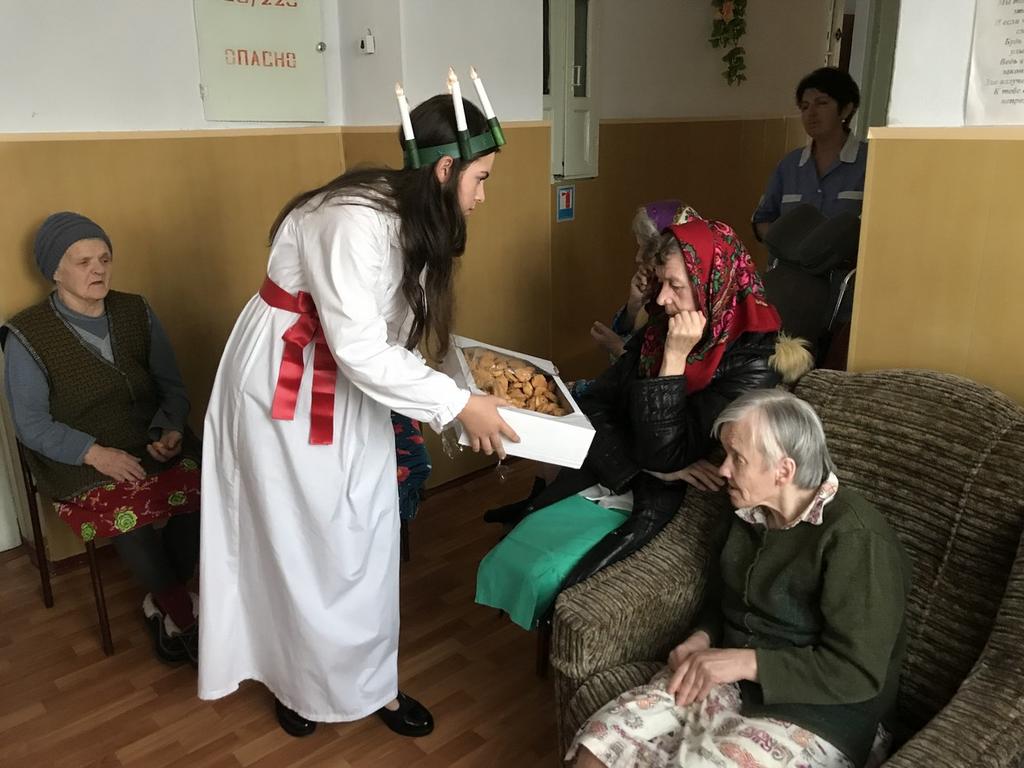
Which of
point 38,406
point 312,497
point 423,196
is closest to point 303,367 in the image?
point 312,497

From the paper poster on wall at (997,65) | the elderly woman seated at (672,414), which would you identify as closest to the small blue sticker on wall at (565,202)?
the elderly woman seated at (672,414)

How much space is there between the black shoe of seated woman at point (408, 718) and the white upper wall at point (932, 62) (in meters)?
1.70

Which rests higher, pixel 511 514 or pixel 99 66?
pixel 99 66

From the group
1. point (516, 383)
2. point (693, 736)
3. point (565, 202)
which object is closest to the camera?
point (693, 736)

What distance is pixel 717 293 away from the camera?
1824mm

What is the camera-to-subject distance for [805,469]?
144 centimetres

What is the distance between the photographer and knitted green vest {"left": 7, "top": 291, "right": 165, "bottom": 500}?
7.55 ft

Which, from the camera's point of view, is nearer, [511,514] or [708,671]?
[708,671]

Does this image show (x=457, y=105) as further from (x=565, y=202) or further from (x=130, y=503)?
(x=565, y=202)

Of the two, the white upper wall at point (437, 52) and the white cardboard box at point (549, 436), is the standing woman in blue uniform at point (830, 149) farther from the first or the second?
the white cardboard box at point (549, 436)

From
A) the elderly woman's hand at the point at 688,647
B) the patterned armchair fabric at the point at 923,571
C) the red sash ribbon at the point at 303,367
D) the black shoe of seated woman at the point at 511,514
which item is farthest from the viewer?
the black shoe of seated woman at the point at 511,514

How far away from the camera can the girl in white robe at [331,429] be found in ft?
5.36

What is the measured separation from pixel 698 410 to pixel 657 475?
17 cm

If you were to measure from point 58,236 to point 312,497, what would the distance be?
3.72ft
